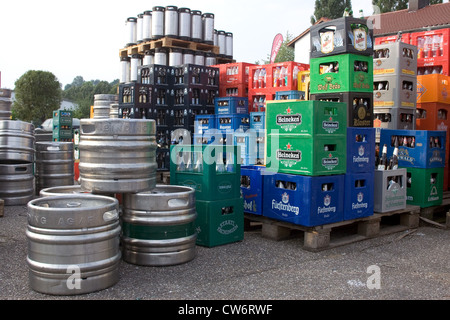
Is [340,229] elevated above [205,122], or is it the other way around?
[205,122]

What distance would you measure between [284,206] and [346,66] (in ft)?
6.63

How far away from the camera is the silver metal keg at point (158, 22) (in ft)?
40.3

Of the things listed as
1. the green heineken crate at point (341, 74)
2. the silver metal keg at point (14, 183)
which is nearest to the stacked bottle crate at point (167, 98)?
the silver metal keg at point (14, 183)

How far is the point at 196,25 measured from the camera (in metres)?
12.6

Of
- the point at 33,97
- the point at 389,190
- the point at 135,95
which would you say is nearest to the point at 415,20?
the point at 135,95

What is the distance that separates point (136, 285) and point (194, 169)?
5.90 feet

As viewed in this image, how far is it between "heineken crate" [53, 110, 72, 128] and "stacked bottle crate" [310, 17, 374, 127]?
1146cm

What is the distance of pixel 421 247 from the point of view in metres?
5.47

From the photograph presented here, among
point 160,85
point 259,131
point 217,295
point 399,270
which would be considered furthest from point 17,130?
point 399,270

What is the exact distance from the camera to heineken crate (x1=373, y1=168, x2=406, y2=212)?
6.13 meters

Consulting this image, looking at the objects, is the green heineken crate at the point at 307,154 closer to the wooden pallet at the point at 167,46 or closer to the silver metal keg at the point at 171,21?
the wooden pallet at the point at 167,46

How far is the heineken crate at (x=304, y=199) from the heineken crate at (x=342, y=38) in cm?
175

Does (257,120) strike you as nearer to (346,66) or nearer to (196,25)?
(196,25)

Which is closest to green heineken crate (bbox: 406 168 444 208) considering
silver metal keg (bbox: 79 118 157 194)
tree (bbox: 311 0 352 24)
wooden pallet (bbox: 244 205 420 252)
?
wooden pallet (bbox: 244 205 420 252)
